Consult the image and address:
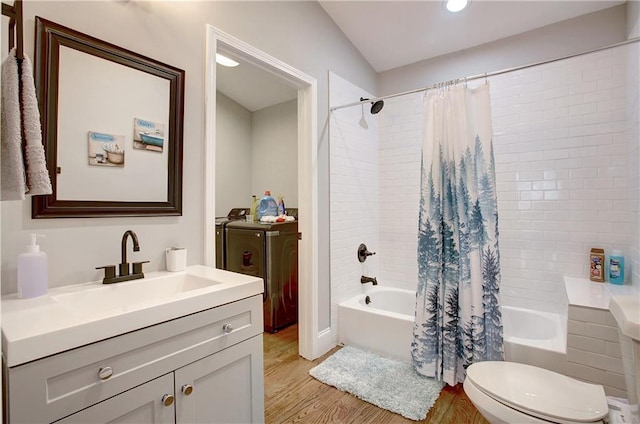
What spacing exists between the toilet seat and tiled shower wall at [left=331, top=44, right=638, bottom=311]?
4.16ft

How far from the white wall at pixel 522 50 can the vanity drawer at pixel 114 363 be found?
110 inches

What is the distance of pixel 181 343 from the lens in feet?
3.55

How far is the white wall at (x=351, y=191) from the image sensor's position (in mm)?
2631

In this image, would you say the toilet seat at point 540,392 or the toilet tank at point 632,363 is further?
the toilet seat at point 540,392

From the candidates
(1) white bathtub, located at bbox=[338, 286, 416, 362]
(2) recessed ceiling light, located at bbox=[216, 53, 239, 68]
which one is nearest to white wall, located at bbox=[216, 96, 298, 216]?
(2) recessed ceiling light, located at bbox=[216, 53, 239, 68]

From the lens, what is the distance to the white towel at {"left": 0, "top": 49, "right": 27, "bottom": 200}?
81 cm

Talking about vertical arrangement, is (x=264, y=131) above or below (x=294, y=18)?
below

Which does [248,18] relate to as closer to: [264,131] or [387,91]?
[387,91]

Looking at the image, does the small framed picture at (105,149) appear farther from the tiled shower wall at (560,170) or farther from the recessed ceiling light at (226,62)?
the recessed ceiling light at (226,62)

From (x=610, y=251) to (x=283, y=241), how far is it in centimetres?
255

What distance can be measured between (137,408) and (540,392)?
61.3 inches

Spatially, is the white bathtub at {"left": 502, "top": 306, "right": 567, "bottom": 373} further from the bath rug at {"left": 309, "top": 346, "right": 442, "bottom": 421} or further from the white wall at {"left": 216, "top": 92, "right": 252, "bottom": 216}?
the white wall at {"left": 216, "top": 92, "right": 252, "bottom": 216}

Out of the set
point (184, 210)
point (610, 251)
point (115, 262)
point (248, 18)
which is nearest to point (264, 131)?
point (248, 18)

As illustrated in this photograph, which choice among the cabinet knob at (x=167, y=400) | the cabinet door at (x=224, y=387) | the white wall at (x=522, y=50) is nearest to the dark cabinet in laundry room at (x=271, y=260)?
the cabinet door at (x=224, y=387)
